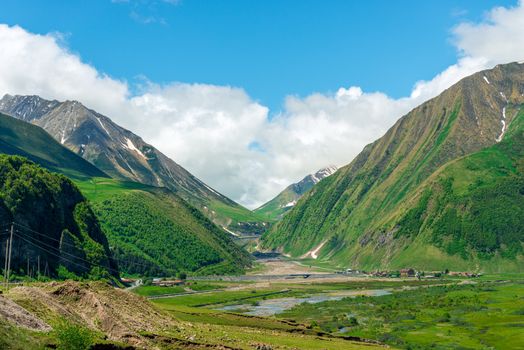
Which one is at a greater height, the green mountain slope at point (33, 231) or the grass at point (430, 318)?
the green mountain slope at point (33, 231)

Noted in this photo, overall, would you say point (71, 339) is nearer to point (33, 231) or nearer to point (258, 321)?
point (258, 321)

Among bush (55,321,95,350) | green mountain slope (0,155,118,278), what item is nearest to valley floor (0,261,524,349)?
bush (55,321,95,350)

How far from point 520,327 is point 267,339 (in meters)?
80.2

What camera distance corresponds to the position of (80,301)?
220ft

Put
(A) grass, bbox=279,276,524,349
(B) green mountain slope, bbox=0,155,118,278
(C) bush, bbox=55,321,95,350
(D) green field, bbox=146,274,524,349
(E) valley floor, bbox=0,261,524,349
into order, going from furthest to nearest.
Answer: (B) green mountain slope, bbox=0,155,118,278, (A) grass, bbox=279,276,524,349, (D) green field, bbox=146,274,524,349, (E) valley floor, bbox=0,261,524,349, (C) bush, bbox=55,321,95,350

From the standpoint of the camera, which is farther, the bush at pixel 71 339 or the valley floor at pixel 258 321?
the valley floor at pixel 258 321

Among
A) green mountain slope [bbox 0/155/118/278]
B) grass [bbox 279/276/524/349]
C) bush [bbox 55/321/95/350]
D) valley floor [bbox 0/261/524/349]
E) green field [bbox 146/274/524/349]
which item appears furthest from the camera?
green mountain slope [bbox 0/155/118/278]

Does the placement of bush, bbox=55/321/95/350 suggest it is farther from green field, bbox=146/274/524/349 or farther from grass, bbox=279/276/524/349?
grass, bbox=279/276/524/349

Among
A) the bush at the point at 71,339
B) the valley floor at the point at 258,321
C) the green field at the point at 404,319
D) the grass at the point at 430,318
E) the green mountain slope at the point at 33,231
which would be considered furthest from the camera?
the green mountain slope at the point at 33,231

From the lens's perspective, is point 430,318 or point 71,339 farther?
point 430,318

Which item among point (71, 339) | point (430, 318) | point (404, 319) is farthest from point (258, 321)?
point (430, 318)

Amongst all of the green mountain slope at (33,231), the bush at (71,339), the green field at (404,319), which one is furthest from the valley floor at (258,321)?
the green mountain slope at (33,231)

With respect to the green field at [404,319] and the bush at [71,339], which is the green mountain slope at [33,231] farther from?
the bush at [71,339]

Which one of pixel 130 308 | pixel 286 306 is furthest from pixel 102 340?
pixel 286 306
